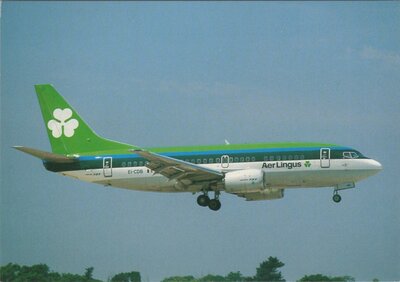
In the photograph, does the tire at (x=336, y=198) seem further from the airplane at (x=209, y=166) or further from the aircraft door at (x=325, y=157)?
the aircraft door at (x=325, y=157)

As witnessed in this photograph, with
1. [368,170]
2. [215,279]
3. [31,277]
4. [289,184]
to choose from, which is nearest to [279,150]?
[289,184]

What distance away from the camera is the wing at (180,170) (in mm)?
52559

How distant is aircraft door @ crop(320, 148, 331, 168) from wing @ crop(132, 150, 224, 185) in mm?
6123

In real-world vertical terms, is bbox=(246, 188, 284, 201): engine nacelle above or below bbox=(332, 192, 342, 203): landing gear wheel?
above

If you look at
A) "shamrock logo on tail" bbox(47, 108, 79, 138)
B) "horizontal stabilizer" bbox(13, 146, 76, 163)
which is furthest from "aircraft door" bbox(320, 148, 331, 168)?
"shamrock logo on tail" bbox(47, 108, 79, 138)

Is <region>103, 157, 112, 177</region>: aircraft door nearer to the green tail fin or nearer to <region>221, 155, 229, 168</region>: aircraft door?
the green tail fin

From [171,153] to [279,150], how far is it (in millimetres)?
6969

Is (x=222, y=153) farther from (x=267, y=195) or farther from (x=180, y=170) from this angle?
(x=267, y=195)

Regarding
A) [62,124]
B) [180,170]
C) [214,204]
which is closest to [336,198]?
[214,204]

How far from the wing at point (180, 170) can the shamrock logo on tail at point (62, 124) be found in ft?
28.5

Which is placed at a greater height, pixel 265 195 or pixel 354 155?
pixel 354 155

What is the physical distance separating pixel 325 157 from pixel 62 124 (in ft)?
61.4

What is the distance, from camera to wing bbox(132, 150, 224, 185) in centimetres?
5256

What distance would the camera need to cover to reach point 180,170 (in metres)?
53.9
